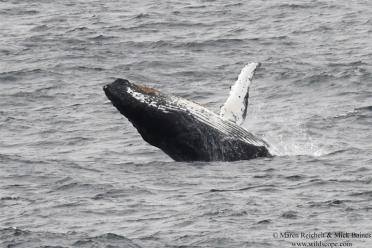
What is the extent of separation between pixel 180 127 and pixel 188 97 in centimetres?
1044

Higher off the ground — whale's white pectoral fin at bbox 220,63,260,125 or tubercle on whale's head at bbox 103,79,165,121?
tubercle on whale's head at bbox 103,79,165,121

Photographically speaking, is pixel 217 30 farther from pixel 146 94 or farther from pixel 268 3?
pixel 146 94

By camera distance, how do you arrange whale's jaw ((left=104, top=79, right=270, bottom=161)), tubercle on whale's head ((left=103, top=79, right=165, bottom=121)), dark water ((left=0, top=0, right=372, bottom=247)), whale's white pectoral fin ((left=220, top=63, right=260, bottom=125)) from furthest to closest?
whale's white pectoral fin ((left=220, top=63, right=260, bottom=125))
whale's jaw ((left=104, top=79, right=270, bottom=161))
tubercle on whale's head ((left=103, top=79, right=165, bottom=121))
dark water ((left=0, top=0, right=372, bottom=247))

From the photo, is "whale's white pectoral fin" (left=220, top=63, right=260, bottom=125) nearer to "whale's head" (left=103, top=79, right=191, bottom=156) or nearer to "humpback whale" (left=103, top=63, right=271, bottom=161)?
"humpback whale" (left=103, top=63, right=271, bottom=161)

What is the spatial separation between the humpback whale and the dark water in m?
0.34

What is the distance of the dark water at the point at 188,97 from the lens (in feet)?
66.1

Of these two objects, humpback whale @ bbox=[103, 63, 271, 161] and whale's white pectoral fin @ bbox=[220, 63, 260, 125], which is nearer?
humpback whale @ bbox=[103, 63, 271, 161]

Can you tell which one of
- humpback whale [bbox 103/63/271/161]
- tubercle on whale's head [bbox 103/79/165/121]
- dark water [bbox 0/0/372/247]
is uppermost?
tubercle on whale's head [bbox 103/79/165/121]

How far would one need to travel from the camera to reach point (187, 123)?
893 inches

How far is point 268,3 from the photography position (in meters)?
48.2

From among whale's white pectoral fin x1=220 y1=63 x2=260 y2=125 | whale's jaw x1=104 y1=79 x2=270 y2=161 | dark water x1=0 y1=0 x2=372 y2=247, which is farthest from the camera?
whale's white pectoral fin x1=220 y1=63 x2=260 y2=125

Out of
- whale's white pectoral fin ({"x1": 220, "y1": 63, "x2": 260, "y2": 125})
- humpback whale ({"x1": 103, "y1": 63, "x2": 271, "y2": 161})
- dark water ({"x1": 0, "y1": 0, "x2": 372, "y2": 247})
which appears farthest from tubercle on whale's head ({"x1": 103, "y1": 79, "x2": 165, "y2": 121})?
whale's white pectoral fin ({"x1": 220, "y1": 63, "x2": 260, "y2": 125})

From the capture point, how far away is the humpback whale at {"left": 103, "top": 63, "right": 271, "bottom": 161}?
2195 cm

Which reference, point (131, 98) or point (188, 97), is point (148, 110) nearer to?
point (131, 98)
